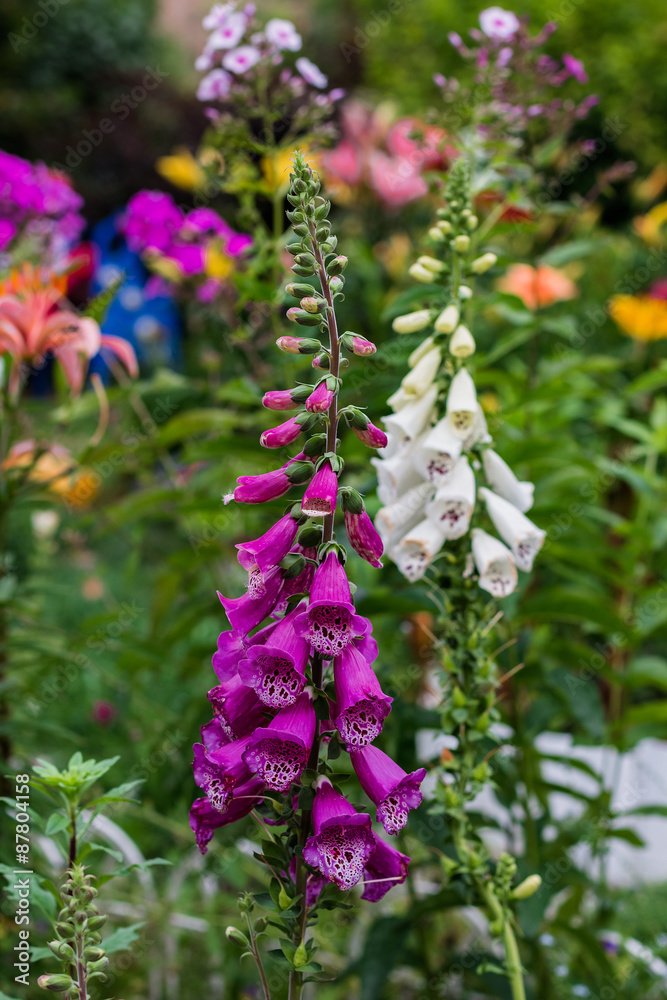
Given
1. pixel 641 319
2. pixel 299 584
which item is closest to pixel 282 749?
pixel 299 584

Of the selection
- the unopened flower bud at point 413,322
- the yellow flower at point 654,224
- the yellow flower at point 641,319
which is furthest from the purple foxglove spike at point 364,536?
the yellow flower at point 654,224

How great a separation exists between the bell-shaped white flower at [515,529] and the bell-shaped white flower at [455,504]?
0.06 m

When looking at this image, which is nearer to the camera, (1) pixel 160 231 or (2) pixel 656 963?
(2) pixel 656 963

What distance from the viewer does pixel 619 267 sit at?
478 centimetres

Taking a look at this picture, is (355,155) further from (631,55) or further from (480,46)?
(631,55)

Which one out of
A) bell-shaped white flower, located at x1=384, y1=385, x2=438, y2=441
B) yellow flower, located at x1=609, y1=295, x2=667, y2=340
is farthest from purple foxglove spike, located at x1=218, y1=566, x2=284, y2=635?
yellow flower, located at x1=609, y1=295, x2=667, y2=340

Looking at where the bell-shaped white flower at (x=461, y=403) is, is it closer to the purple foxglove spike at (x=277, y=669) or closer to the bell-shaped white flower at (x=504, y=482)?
the bell-shaped white flower at (x=504, y=482)

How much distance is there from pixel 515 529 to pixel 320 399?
1.42 feet

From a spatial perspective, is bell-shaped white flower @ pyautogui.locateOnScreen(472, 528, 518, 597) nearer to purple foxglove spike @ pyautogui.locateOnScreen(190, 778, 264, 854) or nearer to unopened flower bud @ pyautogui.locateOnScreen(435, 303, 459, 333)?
unopened flower bud @ pyautogui.locateOnScreen(435, 303, 459, 333)

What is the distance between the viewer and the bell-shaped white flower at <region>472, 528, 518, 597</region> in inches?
43.9

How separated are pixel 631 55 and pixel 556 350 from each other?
23.5 feet

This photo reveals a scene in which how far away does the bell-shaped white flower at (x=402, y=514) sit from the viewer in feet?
3.92

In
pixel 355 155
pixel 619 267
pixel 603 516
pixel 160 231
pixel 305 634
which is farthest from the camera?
pixel 619 267

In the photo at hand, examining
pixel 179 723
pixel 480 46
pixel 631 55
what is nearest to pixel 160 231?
pixel 480 46
